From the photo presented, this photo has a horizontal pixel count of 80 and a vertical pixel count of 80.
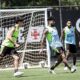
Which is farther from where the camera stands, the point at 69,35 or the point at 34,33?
the point at 34,33

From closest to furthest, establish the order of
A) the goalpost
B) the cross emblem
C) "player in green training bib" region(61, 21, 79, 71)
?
"player in green training bib" region(61, 21, 79, 71) → the goalpost → the cross emblem

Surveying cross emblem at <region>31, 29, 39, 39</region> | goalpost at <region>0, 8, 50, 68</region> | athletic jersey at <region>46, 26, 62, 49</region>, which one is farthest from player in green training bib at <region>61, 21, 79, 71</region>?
cross emblem at <region>31, 29, 39, 39</region>

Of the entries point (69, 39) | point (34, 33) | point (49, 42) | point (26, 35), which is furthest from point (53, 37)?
point (34, 33)

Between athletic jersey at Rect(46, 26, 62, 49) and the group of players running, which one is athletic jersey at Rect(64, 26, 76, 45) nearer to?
the group of players running

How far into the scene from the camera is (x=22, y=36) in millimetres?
21734

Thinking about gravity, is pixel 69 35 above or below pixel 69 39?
above

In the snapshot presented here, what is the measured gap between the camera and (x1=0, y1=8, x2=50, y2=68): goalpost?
2116cm

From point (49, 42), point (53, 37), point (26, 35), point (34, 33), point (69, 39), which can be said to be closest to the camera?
point (53, 37)

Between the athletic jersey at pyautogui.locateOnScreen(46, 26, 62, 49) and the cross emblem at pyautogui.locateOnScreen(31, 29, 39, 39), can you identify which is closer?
the athletic jersey at pyautogui.locateOnScreen(46, 26, 62, 49)

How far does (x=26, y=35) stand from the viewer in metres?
21.8

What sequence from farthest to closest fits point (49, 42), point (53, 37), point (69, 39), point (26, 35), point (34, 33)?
1. point (34, 33)
2. point (26, 35)
3. point (69, 39)
4. point (49, 42)
5. point (53, 37)

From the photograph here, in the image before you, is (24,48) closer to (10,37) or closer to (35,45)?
(35,45)

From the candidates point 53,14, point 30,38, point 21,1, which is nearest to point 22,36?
point 30,38

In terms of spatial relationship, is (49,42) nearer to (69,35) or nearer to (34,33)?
(69,35)
